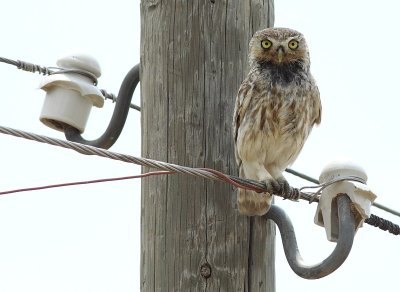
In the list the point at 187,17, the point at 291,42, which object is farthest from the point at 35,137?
the point at 291,42

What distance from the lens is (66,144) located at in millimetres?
3686

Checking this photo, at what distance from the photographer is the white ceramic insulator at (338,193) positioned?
454 cm

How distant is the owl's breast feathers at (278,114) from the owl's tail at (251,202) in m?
0.42

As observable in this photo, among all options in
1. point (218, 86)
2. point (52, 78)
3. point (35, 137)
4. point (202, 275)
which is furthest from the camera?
point (52, 78)

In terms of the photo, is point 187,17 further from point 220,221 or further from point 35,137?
point 35,137

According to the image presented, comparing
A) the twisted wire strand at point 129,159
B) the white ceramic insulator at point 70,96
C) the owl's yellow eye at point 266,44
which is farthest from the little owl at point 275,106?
the white ceramic insulator at point 70,96

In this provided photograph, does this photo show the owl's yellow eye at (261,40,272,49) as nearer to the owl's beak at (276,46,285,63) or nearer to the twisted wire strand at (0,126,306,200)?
the owl's beak at (276,46,285,63)

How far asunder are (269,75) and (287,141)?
1.20 feet

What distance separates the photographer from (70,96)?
5.12m

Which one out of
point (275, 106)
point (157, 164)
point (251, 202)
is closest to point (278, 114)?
point (275, 106)

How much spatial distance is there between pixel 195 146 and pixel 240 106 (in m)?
0.50

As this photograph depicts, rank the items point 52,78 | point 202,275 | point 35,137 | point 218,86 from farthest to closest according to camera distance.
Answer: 1. point 52,78
2. point 218,86
3. point 202,275
4. point 35,137

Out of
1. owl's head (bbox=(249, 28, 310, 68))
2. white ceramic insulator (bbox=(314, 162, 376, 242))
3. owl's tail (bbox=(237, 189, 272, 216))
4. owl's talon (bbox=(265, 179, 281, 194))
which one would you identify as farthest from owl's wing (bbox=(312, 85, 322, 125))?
owl's tail (bbox=(237, 189, 272, 216))

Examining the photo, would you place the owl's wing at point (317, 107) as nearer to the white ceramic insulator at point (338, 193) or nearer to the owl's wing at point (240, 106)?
the owl's wing at point (240, 106)
